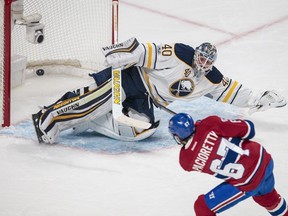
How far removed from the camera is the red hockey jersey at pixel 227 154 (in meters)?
3.38

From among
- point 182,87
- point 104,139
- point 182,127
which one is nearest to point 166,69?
point 182,87

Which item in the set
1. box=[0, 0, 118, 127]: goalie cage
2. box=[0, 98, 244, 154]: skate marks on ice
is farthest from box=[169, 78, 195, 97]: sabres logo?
box=[0, 0, 118, 127]: goalie cage

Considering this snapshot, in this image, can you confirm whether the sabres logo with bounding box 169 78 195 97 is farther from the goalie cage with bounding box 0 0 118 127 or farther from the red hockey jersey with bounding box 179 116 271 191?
the red hockey jersey with bounding box 179 116 271 191

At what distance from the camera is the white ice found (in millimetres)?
3945

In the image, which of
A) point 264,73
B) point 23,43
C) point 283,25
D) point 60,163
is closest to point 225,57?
point 264,73

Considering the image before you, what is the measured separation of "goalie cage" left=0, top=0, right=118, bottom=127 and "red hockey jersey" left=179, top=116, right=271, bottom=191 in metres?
1.86

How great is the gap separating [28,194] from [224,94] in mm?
1307

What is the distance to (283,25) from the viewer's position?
6.59m

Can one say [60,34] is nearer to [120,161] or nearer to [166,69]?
[166,69]

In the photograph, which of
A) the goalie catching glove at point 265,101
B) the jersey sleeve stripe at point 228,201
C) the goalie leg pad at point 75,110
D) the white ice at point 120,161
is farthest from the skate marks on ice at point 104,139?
the jersey sleeve stripe at point 228,201

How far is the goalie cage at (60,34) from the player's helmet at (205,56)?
97 cm

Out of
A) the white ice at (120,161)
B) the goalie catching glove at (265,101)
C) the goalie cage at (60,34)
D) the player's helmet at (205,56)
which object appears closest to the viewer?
the white ice at (120,161)

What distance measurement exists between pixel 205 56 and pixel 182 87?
0.25 metres

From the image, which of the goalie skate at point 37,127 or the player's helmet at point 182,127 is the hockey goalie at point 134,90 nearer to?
the goalie skate at point 37,127
